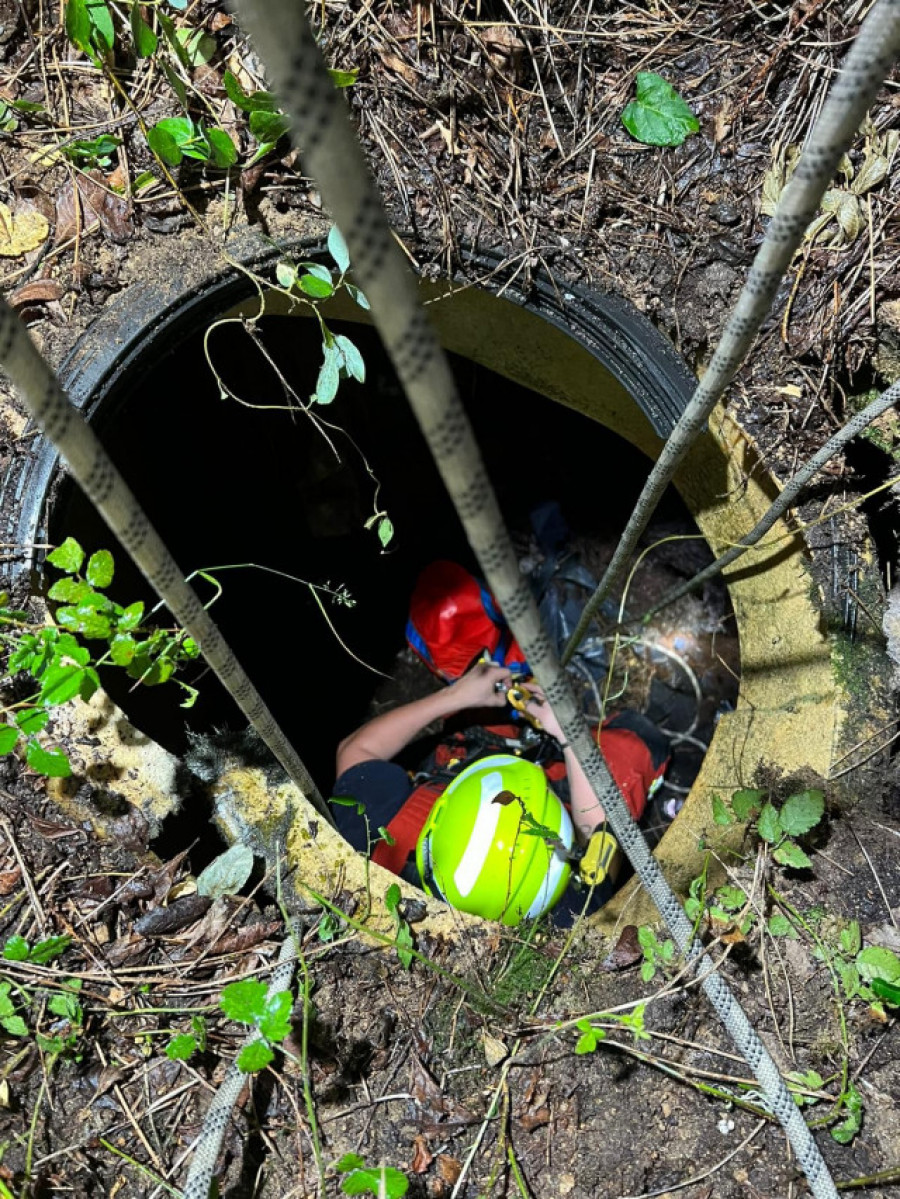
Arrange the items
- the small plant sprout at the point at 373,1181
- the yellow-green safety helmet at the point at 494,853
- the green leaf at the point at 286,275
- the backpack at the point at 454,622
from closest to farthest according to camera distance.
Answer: the small plant sprout at the point at 373,1181, the green leaf at the point at 286,275, the yellow-green safety helmet at the point at 494,853, the backpack at the point at 454,622

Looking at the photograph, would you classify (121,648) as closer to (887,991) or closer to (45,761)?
(45,761)

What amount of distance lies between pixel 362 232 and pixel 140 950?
1795 mm

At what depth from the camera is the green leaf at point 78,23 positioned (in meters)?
2.09

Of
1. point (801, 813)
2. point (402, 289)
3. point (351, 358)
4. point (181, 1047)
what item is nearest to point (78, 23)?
point (351, 358)

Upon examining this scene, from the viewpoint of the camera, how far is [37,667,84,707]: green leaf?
68.3 inches

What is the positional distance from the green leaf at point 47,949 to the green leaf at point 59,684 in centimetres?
57

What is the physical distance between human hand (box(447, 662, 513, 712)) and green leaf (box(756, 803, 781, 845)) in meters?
1.91

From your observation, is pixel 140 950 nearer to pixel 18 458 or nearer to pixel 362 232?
pixel 18 458

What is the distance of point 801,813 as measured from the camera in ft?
6.86

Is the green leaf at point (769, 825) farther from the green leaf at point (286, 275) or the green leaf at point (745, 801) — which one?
the green leaf at point (286, 275)

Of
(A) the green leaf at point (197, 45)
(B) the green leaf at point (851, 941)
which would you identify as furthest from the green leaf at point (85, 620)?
(B) the green leaf at point (851, 941)

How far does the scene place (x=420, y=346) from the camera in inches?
30.6

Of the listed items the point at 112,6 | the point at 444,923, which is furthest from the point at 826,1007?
the point at 112,6

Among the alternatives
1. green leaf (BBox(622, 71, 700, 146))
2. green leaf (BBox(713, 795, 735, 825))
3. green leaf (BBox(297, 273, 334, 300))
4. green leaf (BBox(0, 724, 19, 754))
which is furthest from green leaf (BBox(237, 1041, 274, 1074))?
green leaf (BBox(622, 71, 700, 146))
